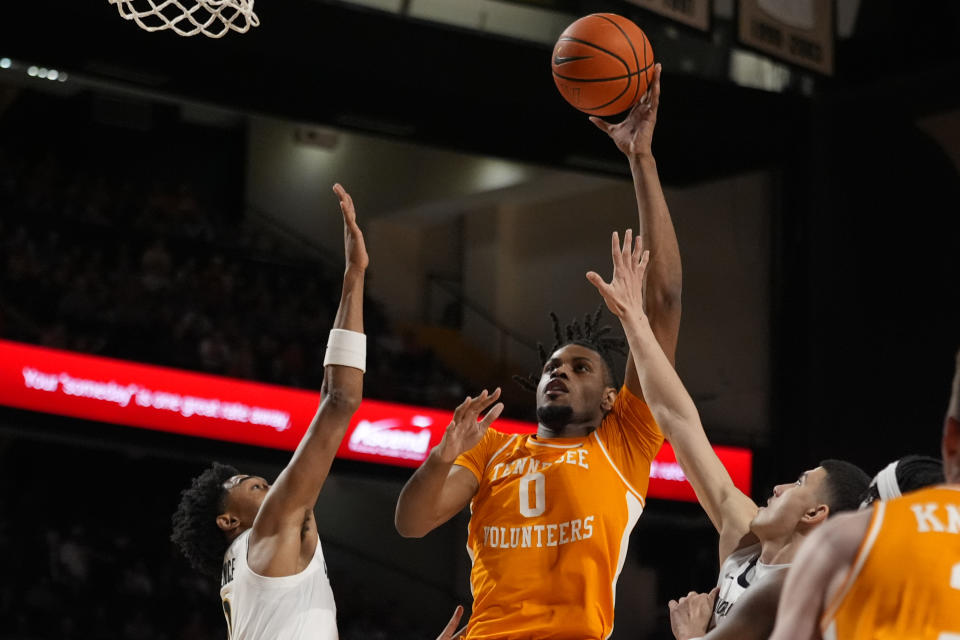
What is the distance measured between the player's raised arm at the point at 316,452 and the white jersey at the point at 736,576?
111cm

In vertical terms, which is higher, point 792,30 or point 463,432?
point 792,30

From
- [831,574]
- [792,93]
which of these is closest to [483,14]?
[792,93]

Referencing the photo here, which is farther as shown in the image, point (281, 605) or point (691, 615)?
point (281, 605)

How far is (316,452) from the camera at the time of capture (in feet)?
10.2

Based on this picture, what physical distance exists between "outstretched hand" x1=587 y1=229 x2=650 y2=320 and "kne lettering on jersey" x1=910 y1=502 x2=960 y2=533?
1.63 meters

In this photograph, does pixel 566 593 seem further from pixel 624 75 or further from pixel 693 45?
pixel 693 45

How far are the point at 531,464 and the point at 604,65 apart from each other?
1.39 metres

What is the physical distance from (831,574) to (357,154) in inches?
528

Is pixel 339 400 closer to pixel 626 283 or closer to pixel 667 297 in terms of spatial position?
pixel 626 283

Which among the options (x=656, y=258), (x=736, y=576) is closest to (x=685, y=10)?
(x=656, y=258)

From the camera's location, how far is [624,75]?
4062mm

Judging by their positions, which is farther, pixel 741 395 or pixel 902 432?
pixel 741 395

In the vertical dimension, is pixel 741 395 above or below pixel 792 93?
below

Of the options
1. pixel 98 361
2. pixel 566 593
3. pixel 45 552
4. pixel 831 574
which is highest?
pixel 831 574
